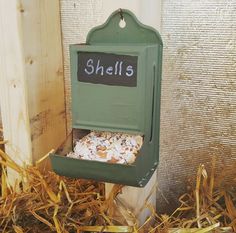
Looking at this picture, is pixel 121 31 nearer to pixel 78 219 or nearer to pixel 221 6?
pixel 221 6

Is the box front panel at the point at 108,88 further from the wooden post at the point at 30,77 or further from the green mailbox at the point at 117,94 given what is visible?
the wooden post at the point at 30,77

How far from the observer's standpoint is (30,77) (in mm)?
1012

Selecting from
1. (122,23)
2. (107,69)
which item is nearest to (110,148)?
(107,69)

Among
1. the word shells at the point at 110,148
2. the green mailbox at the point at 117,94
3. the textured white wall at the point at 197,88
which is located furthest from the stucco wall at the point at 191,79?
the word shells at the point at 110,148

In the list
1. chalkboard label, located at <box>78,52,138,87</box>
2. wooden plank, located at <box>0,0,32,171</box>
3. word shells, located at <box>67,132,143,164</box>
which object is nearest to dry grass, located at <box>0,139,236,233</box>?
wooden plank, located at <box>0,0,32,171</box>

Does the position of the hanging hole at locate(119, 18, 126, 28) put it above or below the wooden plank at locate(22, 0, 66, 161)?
above

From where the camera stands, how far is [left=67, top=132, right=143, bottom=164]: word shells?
2.49 feet

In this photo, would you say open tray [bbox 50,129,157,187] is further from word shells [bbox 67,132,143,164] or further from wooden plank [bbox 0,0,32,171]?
wooden plank [bbox 0,0,32,171]

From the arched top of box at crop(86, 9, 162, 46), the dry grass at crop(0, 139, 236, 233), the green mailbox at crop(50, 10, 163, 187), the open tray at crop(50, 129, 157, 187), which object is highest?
the arched top of box at crop(86, 9, 162, 46)

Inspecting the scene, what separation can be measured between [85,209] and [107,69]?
1.46ft

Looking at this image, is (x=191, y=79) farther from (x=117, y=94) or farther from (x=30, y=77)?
(x=30, y=77)

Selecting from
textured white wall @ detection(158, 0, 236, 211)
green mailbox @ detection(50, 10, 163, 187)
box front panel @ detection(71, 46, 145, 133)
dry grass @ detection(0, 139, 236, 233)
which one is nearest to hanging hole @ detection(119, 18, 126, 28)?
green mailbox @ detection(50, 10, 163, 187)

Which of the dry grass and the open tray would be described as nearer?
the open tray

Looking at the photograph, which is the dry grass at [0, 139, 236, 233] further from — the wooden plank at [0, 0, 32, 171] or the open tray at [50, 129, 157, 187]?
the open tray at [50, 129, 157, 187]
